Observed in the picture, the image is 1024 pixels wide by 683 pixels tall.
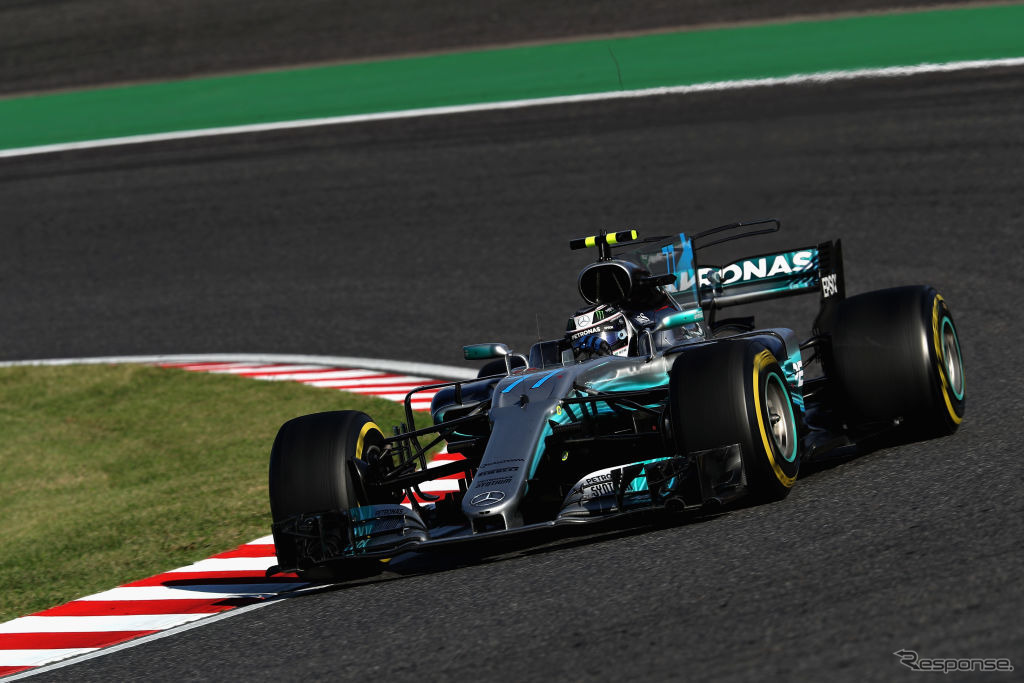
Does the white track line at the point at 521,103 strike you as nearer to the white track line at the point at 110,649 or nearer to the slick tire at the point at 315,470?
Answer: the slick tire at the point at 315,470

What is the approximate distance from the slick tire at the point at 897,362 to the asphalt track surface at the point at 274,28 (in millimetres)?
12569

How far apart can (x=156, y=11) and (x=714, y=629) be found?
68.1 ft

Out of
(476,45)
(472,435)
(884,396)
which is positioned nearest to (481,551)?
(472,435)

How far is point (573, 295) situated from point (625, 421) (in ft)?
18.7

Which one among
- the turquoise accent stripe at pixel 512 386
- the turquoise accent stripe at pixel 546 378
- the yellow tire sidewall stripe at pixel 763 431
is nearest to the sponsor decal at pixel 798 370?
the yellow tire sidewall stripe at pixel 763 431

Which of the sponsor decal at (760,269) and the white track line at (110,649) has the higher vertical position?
the sponsor decal at (760,269)

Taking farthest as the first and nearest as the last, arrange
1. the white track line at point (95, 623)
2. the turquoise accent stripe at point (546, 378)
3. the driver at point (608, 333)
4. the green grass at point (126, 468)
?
the green grass at point (126, 468) < the driver at point (608, 333) < the turquoise accent stripe at point (546, 378) < the white track line at point (95, 623)

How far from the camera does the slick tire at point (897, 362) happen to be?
6.96m

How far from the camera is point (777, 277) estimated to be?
839 cm

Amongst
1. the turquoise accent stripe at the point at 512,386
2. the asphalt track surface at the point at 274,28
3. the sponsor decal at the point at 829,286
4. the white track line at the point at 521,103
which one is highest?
the asphalt track surface at the point at 274,28

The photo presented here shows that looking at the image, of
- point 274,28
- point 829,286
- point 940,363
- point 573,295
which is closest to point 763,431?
point 940,363

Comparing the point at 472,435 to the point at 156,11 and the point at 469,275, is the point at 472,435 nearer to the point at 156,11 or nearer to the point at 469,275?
the point at 469,275

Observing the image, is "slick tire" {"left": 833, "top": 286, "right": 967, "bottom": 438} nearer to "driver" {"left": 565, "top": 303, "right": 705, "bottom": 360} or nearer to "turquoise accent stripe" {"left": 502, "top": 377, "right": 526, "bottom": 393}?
"driver" {"left": 565, "top": 303, "right": 705, "bottom": 360}

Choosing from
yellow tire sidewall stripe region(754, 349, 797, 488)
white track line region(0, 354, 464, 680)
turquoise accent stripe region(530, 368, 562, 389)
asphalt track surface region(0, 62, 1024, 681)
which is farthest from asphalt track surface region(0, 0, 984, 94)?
yellow tire sidewall stripe region(754, 349, 797, 488)
